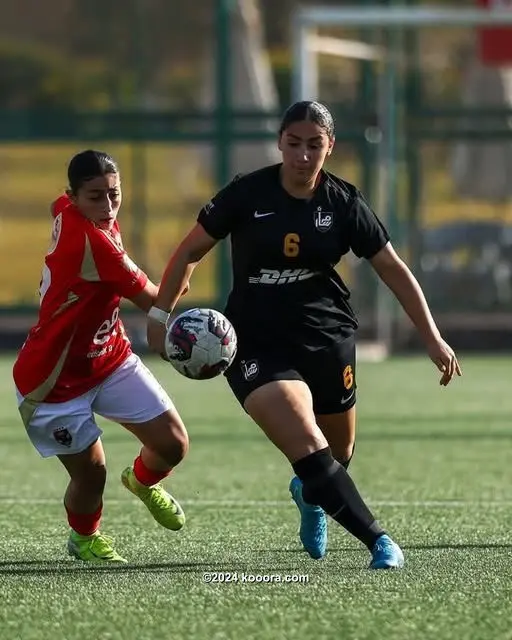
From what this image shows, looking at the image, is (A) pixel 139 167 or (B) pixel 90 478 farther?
(A) pixel 139 167

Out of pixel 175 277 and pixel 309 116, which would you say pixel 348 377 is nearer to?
pixel 175 277

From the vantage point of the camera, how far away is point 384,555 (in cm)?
621

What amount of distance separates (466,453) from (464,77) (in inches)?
464

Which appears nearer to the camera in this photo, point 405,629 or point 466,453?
point 405,629

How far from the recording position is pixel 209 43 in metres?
21.0

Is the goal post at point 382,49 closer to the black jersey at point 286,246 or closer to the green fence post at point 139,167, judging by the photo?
the green fence post at point 139,167

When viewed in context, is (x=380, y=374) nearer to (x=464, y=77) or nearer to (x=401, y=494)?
(x=464, y=77)

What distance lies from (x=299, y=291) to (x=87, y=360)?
0.92 meters

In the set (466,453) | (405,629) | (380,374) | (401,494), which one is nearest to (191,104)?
(380,374)

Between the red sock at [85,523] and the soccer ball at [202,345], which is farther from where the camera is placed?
the red sock at [85,523]

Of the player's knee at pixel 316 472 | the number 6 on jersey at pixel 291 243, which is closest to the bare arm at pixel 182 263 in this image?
the number 6 on jersey at pixel 291 243

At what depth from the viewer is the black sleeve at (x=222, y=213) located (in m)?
6.51

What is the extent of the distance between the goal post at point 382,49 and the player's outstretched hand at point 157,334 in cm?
1166

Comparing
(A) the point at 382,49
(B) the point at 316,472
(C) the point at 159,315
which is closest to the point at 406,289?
(B) the point at 316,472
